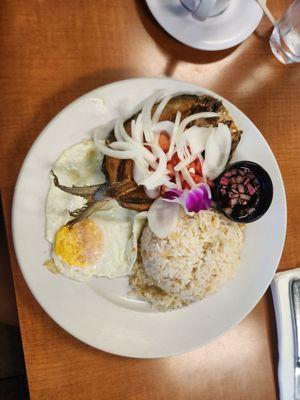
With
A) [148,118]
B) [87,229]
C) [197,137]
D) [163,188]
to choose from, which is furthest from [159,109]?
[87,229]

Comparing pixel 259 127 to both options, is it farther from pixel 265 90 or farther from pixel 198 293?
pixel 198 293

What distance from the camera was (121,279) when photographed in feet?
5.19


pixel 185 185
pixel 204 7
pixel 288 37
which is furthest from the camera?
pixel 288 37

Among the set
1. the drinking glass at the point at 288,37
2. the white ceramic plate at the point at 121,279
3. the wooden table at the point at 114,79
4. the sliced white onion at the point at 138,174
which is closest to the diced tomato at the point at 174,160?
the sliced white onion at the point at 138,174

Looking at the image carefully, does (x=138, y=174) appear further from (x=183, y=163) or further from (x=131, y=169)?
(x=183, y=163)

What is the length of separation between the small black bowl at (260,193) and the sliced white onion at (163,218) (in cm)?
16

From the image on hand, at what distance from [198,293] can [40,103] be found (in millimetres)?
867

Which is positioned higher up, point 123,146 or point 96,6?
point 96,6

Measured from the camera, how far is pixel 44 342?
58.9 inches

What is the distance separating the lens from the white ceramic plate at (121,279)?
1429mm

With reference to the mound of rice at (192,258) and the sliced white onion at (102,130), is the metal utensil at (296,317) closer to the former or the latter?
the mound of rice at (192,258)

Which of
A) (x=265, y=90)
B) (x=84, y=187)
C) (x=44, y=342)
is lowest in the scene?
(x=44, y=342)

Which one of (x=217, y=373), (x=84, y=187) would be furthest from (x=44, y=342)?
(x=217, y=373)

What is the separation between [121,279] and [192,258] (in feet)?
0.89
